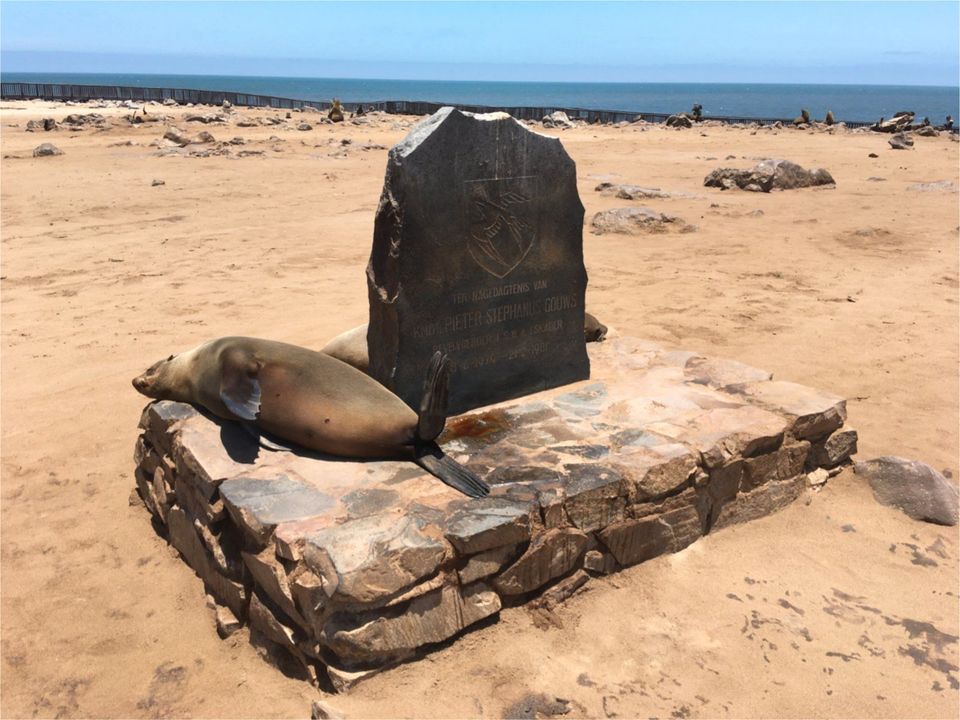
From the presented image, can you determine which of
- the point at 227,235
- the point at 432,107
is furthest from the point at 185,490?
the point at 432,107

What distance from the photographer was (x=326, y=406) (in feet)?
13.5

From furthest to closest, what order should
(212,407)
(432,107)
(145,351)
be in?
(432,107) < (145,351) < (212,407)

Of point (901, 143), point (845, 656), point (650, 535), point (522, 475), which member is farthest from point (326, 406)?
point (901, 143)

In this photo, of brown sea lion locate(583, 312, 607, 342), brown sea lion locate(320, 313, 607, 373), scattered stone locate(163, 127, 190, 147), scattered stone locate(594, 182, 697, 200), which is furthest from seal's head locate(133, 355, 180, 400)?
scattered stone locate(163, 127, 190, 147)

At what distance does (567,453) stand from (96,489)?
3.01m

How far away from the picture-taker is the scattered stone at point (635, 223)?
38.1 feet

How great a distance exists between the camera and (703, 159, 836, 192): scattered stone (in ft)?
49.7

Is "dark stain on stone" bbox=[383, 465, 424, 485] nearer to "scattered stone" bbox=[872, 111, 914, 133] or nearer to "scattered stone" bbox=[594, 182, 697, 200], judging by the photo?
"scattered stone" bbox=[594, 182, 697, 200]

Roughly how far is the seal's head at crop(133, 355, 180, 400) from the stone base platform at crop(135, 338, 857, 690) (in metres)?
0.14

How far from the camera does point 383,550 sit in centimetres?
318

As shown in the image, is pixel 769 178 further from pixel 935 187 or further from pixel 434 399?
pixel 434 399

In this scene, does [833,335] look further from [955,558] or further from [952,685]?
[952,685]

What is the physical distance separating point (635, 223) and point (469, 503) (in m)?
8.84

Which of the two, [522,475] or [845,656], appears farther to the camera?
[522,475]
